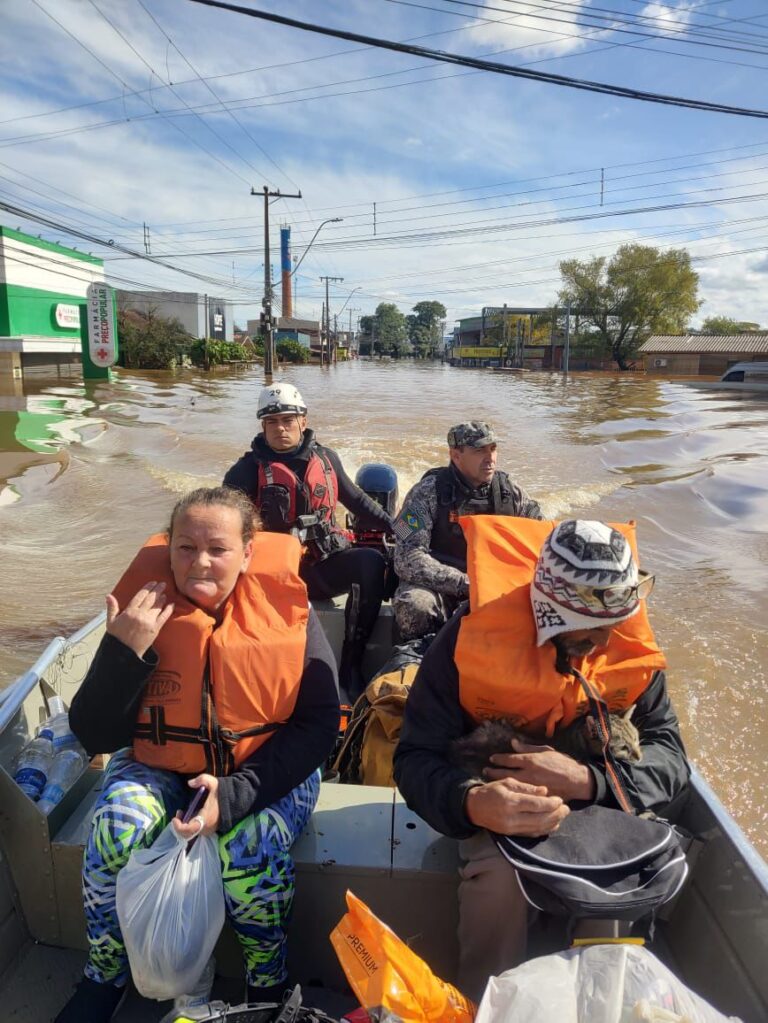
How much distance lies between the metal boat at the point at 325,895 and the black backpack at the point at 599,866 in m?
0.28

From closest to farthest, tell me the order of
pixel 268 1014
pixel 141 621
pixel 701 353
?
pixel 268 1014 < pixel 141 621 < pixel 701 353

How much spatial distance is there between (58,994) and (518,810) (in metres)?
1.40

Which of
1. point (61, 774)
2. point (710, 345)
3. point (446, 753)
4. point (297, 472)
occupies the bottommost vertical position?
point (61, 774)

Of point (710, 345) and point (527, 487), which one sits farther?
point (710, 345)

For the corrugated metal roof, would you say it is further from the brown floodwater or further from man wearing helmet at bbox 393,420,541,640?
man wearing helmet at bbox 393,420,541,640

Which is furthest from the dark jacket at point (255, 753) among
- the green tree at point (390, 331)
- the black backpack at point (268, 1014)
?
the green tree at point (390, 331)

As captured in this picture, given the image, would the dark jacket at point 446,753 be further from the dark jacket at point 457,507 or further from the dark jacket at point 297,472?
the dark jacket at point 297,472

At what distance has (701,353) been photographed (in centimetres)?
5088

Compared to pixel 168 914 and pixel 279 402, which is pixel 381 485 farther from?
pixel 168 914

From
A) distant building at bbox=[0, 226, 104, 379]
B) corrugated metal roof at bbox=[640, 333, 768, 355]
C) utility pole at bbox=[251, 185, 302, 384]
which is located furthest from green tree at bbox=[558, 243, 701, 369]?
distant building at bbox=[0, 226, 104, 379]

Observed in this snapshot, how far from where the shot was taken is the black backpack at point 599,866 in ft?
4.99

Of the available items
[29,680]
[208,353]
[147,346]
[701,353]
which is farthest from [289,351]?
[29,680]

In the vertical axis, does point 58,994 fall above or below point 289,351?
below

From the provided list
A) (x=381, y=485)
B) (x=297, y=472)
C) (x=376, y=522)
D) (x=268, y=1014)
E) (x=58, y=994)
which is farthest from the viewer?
(x=381, y=485)
